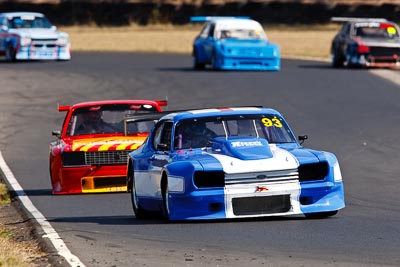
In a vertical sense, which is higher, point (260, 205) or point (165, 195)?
point (260, 205)

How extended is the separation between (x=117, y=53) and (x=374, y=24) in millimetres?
13229

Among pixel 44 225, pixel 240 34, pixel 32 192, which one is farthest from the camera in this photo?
pixel 240 34

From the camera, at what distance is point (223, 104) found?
2717 centimetres

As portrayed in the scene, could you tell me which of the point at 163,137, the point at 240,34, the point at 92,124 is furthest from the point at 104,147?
the point at 240,34

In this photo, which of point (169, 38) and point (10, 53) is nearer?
point (10, 53)

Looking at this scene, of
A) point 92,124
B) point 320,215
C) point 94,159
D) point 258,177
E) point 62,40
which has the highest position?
point 258,177

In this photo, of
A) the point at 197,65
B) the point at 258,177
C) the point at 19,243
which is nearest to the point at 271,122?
the point at 258,177

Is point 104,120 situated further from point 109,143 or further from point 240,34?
point 240,34

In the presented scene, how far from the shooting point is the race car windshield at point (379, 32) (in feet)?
118

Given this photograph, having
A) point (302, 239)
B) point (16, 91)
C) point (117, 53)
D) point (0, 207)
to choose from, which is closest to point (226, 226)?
point (302, 239)

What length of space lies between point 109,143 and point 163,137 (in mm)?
3271

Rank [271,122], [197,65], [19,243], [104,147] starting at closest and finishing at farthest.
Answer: [19,243], [271,122], [104,147], [197,65]

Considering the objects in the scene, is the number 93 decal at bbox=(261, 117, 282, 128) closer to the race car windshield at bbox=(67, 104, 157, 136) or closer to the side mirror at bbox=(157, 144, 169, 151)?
the side mirror at bbox=(157, 144, 169, 151)

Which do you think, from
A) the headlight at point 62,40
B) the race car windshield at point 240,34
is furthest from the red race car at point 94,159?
the headlight at point 62,40
